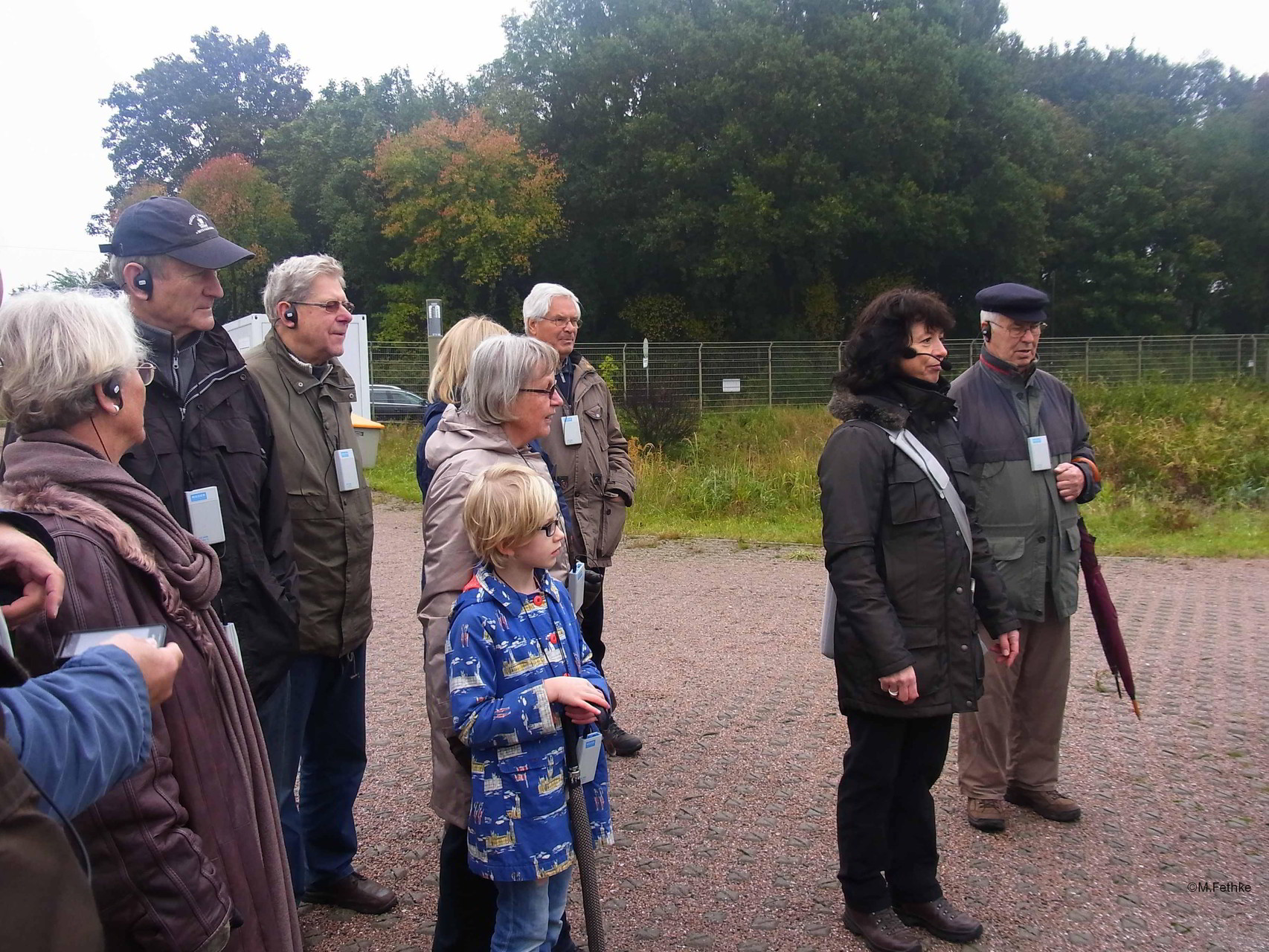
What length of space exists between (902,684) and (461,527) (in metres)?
1.40

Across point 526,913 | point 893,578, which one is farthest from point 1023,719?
point 526,913

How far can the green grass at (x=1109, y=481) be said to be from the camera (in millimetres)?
11188

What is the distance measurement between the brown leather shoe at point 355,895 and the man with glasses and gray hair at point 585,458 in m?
1.28

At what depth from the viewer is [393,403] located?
2220 centimetres

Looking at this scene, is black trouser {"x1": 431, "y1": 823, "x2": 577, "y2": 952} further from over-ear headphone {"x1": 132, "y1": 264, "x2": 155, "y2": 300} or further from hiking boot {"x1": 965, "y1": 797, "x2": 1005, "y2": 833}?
hiking boot {"x1": 965, "y1": 797, "x2": 1005, "y2": 833}

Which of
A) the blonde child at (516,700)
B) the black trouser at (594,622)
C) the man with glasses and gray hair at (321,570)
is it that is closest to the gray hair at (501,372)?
the blonde child at (516,700)

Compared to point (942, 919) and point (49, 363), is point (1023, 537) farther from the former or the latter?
point (49, 363)

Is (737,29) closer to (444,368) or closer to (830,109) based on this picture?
(830,109)

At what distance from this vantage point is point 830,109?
113ft

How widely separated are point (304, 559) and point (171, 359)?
82 cm

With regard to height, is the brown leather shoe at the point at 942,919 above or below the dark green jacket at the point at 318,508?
below

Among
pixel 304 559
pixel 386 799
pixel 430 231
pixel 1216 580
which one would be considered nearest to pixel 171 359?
pixel 304 559

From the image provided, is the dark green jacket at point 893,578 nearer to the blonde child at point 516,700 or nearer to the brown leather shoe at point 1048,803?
the blonde child at point 516,700

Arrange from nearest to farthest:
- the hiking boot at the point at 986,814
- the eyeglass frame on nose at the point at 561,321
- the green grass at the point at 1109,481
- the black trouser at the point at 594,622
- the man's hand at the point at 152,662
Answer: the man's hand at the point at 152,662 → the hiking boot at the point at 986,814 → the eyeglass frame on nose at the point at 561,321 → the black trouser at the point at 594,622 → the green grass at the point at 1109,481
